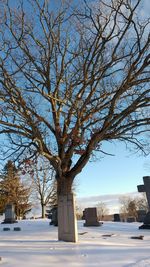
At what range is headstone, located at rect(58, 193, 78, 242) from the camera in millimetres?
10031

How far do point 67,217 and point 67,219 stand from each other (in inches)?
2.7

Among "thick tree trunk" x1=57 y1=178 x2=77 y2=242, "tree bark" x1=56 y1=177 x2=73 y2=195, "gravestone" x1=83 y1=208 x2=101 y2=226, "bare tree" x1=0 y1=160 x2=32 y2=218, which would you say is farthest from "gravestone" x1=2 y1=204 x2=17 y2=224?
"bare tree" x1=0 y1=160 x2=32 y2=218

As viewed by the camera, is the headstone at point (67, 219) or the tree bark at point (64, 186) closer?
the headstone at point (67, 219)

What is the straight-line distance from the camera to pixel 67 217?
10.3 meters

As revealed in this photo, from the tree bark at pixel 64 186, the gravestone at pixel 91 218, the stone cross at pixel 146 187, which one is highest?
the stone cross at pixel 146 187

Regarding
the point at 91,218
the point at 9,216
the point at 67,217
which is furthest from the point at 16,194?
the point at 67,217

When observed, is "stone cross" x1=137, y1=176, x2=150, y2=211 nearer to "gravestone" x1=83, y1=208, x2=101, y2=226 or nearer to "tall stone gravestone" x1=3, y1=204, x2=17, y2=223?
"gravestone" x1=83, y1=208, x2=101, y2=226

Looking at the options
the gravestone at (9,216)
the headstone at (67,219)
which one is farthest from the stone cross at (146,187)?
the headstone at (67,219)

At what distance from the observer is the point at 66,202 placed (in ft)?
34.4

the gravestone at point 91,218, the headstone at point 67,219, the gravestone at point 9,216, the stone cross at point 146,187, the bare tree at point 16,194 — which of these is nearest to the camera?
the headstone at point 67,219

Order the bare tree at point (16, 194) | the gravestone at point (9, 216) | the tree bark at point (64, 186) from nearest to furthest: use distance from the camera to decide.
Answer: the tree bark at point (64, 186), the gravestone at point (9, 216), the bare tree at point (16, 194)

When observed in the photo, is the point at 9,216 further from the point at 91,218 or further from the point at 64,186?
the point at 64,186

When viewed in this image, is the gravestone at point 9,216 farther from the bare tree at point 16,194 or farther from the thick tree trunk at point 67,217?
the bare tree at point 16,194

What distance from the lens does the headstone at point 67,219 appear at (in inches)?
395
